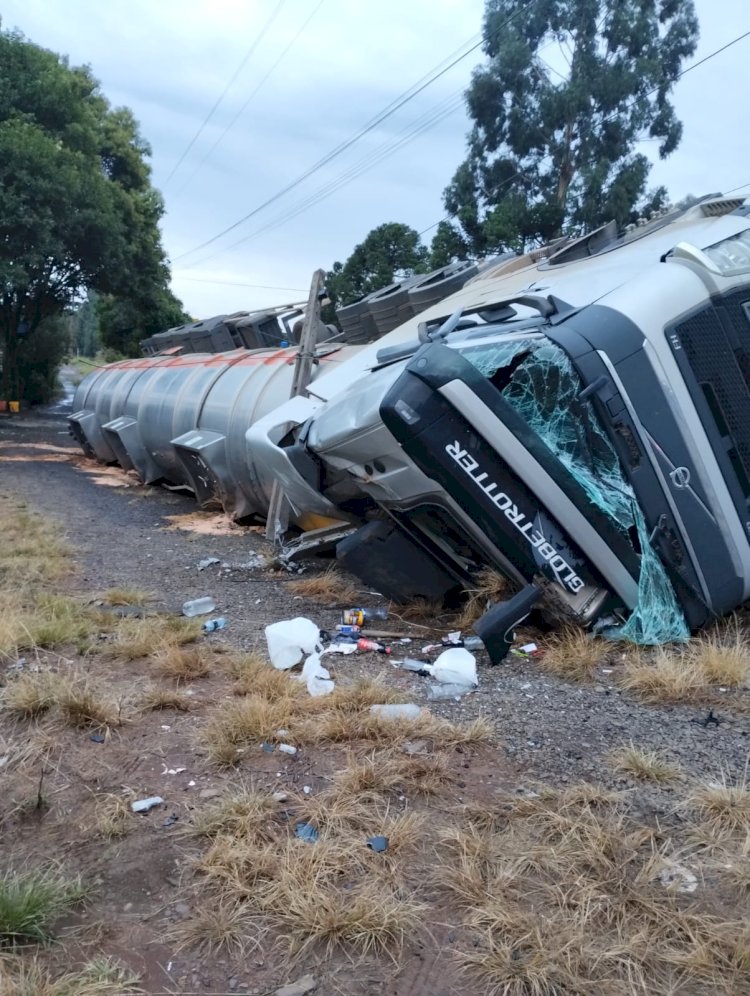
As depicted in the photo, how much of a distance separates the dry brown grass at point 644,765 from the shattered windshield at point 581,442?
3.83ft

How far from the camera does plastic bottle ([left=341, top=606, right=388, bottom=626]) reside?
5574 mm

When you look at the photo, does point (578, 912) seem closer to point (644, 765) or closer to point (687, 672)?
point (644, 765)

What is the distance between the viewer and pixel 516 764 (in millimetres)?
3443

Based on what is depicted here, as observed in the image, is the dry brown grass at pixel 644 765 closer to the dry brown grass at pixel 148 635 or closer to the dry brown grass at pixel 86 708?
the dry brown grass at pixel 86 708

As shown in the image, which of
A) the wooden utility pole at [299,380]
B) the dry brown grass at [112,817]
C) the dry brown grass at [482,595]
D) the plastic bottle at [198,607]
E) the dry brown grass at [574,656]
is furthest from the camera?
the wooden utility pole at [299,380]

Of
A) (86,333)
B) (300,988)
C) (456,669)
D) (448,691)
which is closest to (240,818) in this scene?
(300,988)

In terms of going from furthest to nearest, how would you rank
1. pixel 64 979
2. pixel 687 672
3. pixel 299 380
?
1. pixel 299 380
2. pixel 687 672
3. pixel 64 979

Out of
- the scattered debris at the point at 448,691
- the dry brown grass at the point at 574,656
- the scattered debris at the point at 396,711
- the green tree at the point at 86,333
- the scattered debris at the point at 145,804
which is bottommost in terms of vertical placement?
the dry brown grass at the point at 574,656

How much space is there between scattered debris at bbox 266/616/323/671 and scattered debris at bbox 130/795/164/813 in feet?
4.79

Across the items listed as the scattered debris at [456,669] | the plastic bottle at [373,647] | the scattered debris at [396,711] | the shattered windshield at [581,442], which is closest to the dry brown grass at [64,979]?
the scattered debris at [396,711]

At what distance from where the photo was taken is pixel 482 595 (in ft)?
17.8

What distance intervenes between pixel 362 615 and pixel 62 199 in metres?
19.5

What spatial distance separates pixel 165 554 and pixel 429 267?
22482 millimetres

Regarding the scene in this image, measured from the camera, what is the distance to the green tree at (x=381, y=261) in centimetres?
2919
